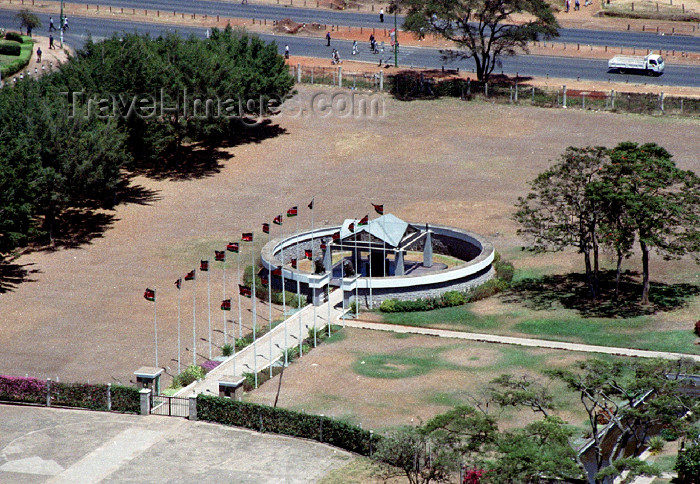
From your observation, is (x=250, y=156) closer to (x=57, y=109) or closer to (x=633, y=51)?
(x=57, y=109)

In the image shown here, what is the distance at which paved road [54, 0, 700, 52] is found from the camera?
12119cm

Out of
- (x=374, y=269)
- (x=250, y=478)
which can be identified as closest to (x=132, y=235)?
(x=374, y=269)

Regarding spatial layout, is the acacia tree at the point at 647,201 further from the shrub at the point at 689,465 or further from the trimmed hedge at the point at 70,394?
the trimmed hedge at the point at 70,394

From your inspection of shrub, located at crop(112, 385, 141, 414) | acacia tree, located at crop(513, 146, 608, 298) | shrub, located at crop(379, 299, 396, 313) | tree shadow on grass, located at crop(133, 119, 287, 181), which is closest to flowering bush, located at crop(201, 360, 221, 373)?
shrub, located at crop(112, 385, 141, 414)

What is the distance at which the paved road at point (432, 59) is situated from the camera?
358 feet

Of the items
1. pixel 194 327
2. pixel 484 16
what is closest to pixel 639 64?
pixel 484 16

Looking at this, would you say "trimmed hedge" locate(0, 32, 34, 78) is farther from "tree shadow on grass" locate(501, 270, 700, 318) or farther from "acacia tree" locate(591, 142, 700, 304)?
"acacia tree" locate(591, 142, 700, 304)

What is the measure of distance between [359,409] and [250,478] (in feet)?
26.4

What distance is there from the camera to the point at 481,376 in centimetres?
5700

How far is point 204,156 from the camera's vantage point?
318 ft

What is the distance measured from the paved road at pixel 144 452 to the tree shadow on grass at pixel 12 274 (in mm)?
19029

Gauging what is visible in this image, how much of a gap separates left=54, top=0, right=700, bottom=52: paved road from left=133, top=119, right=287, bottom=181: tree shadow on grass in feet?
108

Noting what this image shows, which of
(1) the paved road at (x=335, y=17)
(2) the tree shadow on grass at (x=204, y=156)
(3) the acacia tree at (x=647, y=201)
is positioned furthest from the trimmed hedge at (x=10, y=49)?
(3) the acacia tree at (x=647, y=201)

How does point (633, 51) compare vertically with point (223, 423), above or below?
above
